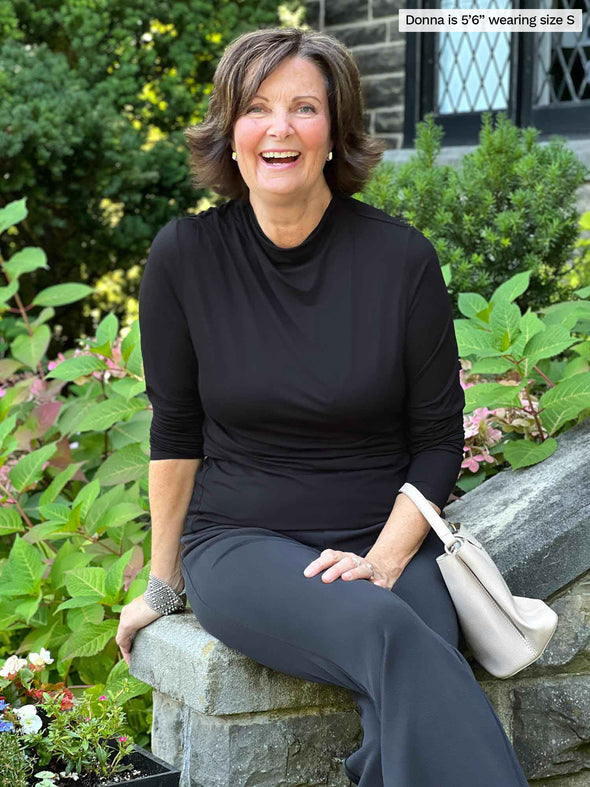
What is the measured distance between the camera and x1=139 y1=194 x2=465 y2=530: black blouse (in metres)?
2.15

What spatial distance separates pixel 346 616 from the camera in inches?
71.9

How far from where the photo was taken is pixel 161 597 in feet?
7.51

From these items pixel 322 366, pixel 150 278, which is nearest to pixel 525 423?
pixel 322 366

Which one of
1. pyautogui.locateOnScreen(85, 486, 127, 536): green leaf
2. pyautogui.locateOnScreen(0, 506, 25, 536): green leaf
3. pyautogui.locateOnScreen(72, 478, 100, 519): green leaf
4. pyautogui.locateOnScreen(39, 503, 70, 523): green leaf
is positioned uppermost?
pyautogui.locateOnScreen(72, 478, 100, 519): green leaf

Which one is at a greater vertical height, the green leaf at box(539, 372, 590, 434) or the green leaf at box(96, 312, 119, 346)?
the green leaf at box(96, 312, 119, 346)

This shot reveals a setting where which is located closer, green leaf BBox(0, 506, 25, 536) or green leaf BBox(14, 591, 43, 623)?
green leaf BBox(14, 591, 43, 623)

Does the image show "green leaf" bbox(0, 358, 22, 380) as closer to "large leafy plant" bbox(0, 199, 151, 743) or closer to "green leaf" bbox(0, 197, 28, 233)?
"large leafy plant" bbox(0, 199, 151, 743)

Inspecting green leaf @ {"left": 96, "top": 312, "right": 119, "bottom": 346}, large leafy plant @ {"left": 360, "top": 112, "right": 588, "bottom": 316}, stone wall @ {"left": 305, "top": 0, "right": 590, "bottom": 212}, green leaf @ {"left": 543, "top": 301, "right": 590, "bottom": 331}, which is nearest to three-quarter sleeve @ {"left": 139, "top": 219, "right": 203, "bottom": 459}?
green leaf @ {"left": 96, "top": 312, "right": 119, "bottom": 346}

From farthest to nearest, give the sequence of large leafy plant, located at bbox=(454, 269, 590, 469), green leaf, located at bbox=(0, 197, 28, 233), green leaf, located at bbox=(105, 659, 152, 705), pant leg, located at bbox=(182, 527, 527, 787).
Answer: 1. green leaf, located at bbox=(0, 197, 28, 233)
2. large leafy plant, located at bbox=(454, 269, 590, 469)
3. green leaf, located at bbox=(105, 659, 152, 705)
4. pant leg, located at bbox=(182, 527, 527, 787)

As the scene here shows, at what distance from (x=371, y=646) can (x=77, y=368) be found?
160cm

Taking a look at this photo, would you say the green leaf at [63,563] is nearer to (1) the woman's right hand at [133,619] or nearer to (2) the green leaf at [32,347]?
(1) the woman's right hand at [133,619]

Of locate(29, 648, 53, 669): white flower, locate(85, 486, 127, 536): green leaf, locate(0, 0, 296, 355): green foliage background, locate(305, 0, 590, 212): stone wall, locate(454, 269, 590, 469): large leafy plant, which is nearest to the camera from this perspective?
locate(29, 648, 53, 669): white flower

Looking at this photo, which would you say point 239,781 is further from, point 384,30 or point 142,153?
point 384,30

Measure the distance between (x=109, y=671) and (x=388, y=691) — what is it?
1.12 m
